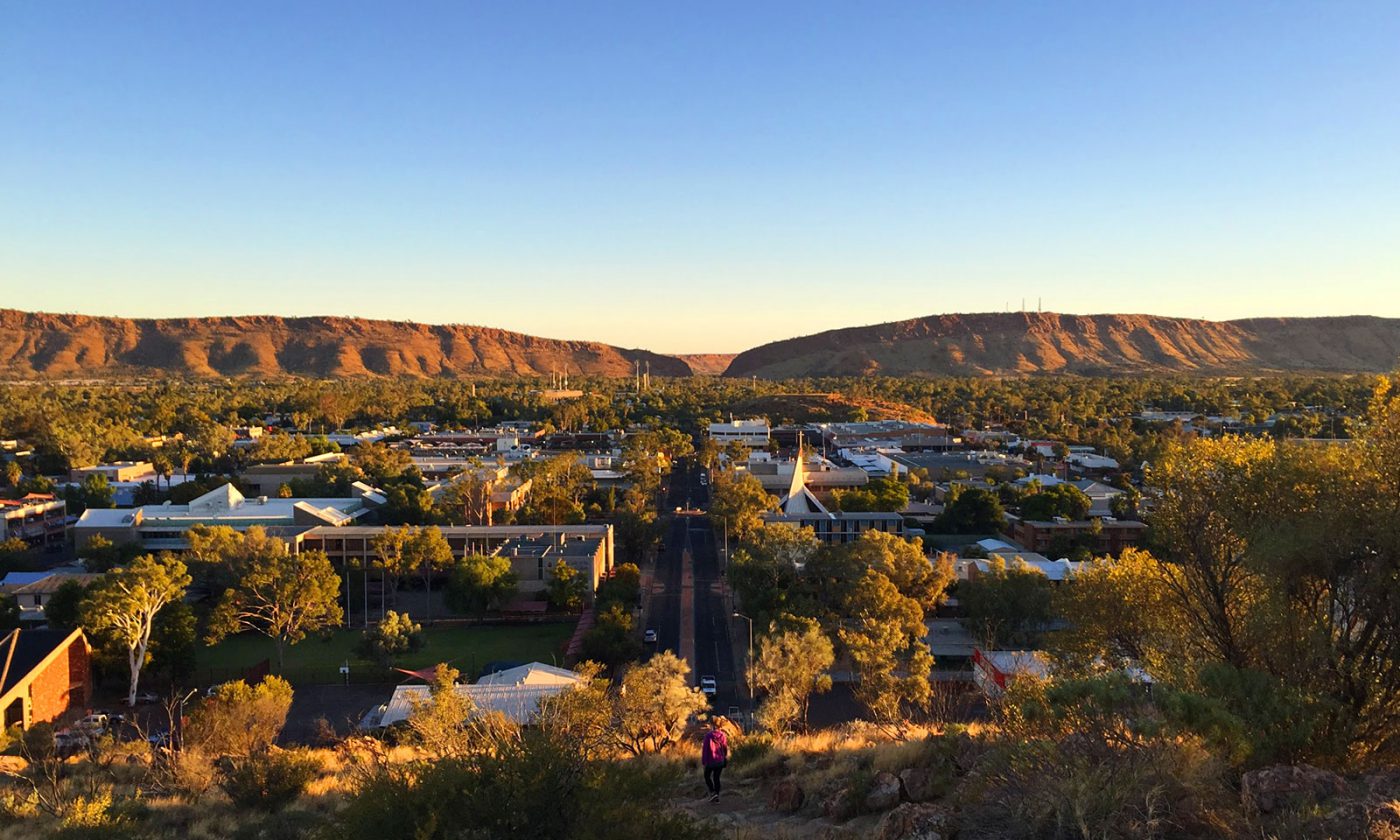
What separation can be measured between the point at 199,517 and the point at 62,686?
20782 mm

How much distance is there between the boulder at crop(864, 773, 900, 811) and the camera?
8.72 m

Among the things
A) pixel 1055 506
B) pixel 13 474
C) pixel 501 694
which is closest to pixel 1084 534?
pixel 1055 506

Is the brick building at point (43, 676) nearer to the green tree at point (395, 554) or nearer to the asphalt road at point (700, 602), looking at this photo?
the green tree at point (395, 554)

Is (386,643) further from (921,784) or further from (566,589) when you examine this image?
(921,784)

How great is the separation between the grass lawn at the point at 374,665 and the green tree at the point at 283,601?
0.56 metres

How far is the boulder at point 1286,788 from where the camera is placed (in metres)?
6.60

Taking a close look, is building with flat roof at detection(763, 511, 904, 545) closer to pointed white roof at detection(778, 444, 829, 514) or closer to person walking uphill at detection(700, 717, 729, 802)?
pointed white roof at detection(778, 444, 829, 514)

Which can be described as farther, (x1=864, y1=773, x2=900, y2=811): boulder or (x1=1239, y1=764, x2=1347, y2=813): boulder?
(x1=864, y1=773, x2=900, y2=811): boulder

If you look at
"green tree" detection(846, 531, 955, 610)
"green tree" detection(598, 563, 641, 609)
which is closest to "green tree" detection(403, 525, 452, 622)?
"green tree" detection(598, 563, 641, 609)

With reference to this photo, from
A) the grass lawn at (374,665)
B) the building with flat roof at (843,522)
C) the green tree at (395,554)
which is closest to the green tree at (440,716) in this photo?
the grass lawn at (374,665)

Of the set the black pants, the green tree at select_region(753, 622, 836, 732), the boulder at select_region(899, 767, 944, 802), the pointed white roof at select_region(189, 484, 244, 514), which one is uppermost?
the boulder at select_region(899, 767, 944, 802)

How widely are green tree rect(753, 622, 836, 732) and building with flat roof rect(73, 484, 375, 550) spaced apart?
26.2 metres

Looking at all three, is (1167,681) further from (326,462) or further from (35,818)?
(326,462)

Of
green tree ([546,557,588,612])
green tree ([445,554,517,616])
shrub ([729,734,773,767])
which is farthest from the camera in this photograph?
green tree ([546,557,588,612])
